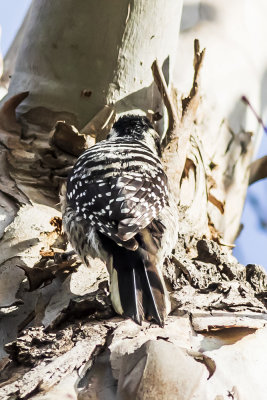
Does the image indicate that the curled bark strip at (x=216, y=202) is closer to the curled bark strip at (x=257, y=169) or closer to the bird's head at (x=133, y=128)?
the bird's head at (x=133, y=128)

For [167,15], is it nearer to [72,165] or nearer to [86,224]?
[72,165]

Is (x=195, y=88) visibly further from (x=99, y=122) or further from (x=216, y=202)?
(x=216, y=202)

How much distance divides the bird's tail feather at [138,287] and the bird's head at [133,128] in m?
0.98

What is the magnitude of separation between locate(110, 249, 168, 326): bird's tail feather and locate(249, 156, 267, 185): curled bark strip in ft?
5.98

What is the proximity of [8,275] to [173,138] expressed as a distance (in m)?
1.08

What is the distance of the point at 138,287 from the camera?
7.02 feet

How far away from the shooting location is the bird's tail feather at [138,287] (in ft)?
6.41

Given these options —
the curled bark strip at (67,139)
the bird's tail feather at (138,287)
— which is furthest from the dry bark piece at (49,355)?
the curled bark strip at (67,139)

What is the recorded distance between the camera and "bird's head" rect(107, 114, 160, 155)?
3117 millimetres

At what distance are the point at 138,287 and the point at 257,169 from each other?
6.63 ft

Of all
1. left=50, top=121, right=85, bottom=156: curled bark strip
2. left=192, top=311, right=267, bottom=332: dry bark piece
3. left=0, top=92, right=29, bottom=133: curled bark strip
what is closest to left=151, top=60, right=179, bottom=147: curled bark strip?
left=50, top=121, right=85, bottom=156: curled bark strip

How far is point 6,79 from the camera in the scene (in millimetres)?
4273

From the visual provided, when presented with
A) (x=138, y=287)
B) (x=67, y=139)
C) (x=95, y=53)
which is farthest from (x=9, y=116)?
(x=138, y=287)

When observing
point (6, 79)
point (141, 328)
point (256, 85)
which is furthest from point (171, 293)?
point (6, 79)
